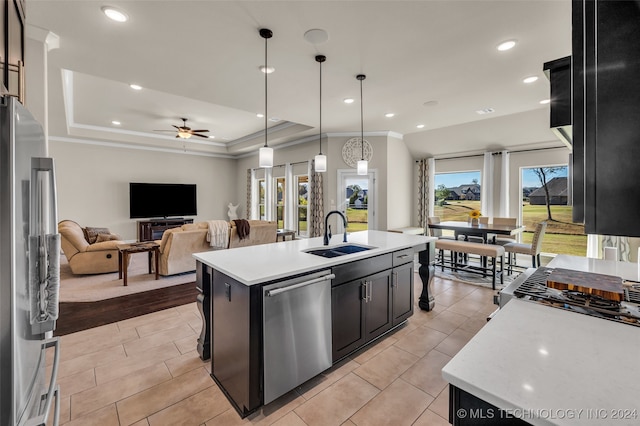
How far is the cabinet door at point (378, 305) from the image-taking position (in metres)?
2.40

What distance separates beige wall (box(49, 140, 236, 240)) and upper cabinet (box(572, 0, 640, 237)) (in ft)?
30.5

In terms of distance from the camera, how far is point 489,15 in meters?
2.18

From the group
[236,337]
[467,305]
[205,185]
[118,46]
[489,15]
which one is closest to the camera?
[236,337]

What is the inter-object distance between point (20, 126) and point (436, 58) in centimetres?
326

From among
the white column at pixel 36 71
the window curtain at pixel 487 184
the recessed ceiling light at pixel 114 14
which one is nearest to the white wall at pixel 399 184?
the window curtain at pixel 487 184

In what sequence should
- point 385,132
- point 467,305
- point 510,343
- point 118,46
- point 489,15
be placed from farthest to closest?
point 385,132, point 467,305, point 118,46, point 489,15, point 510,343

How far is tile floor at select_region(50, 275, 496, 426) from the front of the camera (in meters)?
1.72

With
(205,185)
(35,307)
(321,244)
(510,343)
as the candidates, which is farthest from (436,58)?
(205,185)

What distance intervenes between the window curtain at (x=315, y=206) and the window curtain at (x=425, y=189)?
244 centimetres

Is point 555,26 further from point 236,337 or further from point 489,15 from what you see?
point 236,337

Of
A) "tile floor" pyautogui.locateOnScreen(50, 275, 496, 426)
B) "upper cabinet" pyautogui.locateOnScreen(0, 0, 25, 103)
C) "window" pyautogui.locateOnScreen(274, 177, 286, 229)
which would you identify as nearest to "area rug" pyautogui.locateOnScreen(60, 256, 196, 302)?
"tile floor" pyautogui.locateOnScreen(50, 275, 496, 426)

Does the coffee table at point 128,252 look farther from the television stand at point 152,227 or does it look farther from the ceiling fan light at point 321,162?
the television stand at point 152,227

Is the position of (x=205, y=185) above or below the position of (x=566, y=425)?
above

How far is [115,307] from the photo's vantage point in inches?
133
